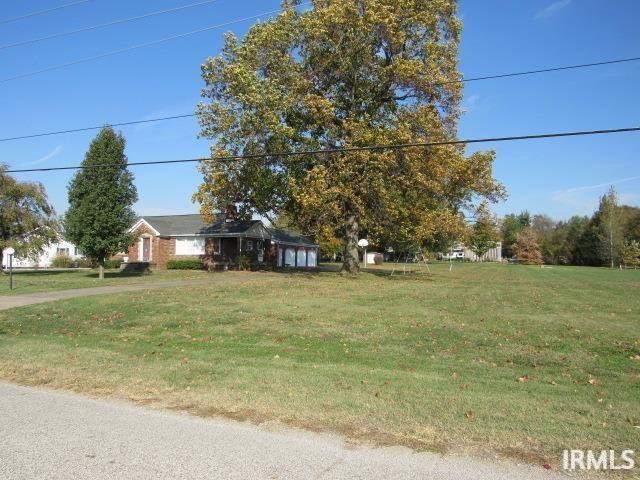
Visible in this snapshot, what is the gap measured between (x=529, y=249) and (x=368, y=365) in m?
108

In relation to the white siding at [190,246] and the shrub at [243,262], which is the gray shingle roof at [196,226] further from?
the shrub at [243,262]

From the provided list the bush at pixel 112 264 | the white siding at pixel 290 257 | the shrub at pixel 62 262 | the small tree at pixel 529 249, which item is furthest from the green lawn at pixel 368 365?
the small tree at pixel 529 249

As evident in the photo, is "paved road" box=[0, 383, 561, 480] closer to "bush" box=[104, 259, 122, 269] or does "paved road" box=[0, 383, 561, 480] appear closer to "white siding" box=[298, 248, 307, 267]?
"bush" box=[104, 259, 122, 269]

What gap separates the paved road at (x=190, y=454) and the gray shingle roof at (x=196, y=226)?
3599cm

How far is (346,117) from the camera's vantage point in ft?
98.9

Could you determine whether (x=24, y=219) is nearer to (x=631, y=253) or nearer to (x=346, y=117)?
(x=346, y=117)

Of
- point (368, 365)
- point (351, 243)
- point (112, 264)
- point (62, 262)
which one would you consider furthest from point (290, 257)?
point (368, 365)

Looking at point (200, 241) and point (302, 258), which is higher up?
point (200, 241)

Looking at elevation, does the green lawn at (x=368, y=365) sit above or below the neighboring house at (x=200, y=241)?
below

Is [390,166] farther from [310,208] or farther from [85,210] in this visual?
[85,210]

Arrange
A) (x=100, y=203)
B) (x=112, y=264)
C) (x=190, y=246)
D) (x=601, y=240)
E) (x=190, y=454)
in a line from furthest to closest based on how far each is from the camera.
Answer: (x=601, y=240)
(x=112, y=264)
(x=190, y=246)
(x=100, y=203)
(x=190, y=454)

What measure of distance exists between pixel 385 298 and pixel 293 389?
1242 centimetres

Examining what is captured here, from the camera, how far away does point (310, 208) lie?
27.4 m

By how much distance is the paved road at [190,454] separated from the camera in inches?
180
